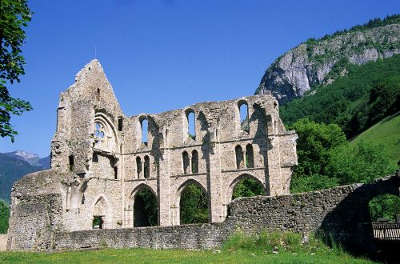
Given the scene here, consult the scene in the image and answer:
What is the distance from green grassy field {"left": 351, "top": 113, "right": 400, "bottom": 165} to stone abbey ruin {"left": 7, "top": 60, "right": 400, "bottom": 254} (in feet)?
68.6

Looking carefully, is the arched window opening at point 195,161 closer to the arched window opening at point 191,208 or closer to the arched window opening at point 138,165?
the arched window opening at point 138,165

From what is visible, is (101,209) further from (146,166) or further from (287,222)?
(287,222)

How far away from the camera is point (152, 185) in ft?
106

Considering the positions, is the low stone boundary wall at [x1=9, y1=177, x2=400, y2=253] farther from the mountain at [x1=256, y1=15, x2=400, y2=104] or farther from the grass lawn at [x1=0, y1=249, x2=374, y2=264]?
the mountain at [x1=256, y1=15, x2=400, y2=104]

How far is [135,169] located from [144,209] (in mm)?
4863

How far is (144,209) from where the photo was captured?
36219 mm

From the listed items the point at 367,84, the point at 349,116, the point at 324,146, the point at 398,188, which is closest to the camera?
the point at 398,188

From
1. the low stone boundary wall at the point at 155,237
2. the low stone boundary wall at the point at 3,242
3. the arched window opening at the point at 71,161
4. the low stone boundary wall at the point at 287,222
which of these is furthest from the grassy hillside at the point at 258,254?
the low stone boundary wall at the point at 3,242

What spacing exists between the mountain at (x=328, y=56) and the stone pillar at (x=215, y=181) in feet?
385

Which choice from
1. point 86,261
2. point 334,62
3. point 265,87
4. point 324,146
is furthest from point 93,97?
point 265,87

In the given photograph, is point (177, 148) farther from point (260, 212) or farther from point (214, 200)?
point (260, 212)

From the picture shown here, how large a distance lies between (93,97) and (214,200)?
12.2 m

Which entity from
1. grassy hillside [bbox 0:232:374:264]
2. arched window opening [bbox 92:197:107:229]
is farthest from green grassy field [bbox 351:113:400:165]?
grassy hillside [bbox 0:232:374:264]

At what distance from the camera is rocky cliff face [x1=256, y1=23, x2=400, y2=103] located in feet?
461
